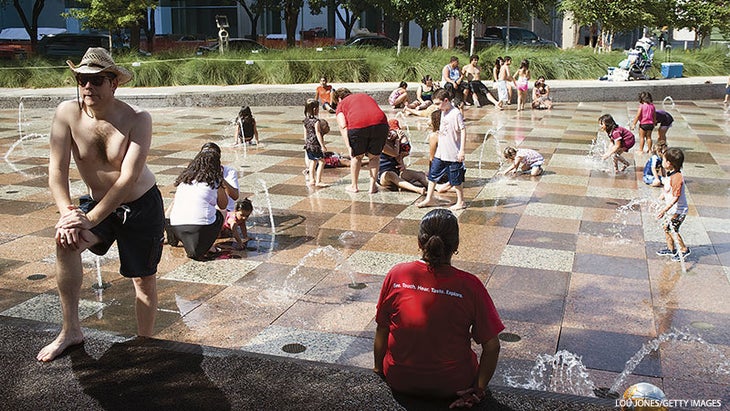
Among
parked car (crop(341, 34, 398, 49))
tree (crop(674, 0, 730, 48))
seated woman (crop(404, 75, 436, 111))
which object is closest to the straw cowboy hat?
seated woman (crop(404, 75, 436, 111))

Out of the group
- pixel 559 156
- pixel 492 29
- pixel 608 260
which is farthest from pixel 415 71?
pixel 608 260

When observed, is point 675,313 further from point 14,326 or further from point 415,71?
point 415,71

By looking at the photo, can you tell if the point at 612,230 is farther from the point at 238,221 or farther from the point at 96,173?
the point at 96,173

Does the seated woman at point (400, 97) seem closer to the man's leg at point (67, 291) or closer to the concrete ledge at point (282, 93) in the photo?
the concrete ledge at point (282, 93)

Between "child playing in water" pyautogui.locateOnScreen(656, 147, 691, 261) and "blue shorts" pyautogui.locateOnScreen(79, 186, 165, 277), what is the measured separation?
4733 millimetres

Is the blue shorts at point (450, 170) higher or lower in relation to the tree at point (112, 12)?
lower

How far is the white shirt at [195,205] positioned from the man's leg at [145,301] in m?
2.36

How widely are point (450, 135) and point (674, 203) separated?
8.47 feet

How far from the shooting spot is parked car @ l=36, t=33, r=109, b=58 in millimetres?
30859

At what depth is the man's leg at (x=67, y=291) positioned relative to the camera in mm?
4047

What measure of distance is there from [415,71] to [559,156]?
11.6 meters

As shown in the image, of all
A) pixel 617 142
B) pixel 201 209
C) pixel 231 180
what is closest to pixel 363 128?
pixel 231 180

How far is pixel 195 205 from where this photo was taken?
6.91m

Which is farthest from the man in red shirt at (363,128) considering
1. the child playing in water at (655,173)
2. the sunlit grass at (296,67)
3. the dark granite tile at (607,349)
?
the sunlit grass at (296,67)
